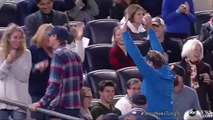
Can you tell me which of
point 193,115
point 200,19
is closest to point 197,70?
point 193,115

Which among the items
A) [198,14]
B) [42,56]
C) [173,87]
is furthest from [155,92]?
[198,14]

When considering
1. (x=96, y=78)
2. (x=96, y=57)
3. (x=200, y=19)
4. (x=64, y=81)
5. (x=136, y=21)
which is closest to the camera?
(x=64, y=81)

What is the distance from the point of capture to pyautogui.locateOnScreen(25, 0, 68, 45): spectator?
13375 mm

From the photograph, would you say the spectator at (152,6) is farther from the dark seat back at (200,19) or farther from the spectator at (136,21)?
the spectator at (136,21)

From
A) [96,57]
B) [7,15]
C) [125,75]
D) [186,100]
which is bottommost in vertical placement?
[186,100]

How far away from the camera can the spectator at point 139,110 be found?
10641 millimetres

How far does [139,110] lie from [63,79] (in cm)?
91

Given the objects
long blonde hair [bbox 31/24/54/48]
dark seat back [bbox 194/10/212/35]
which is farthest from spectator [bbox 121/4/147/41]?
long blonde hair [bbox 31/24/54/48]

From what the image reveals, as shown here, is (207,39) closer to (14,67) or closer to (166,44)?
(166,44)

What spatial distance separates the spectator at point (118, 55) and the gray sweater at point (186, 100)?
A: 114cm

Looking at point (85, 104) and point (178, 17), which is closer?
point (85, 104)

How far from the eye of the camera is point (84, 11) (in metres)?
15.3

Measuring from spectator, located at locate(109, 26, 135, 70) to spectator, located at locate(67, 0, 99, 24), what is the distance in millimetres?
1704

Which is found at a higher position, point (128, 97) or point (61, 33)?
point (61, 33)
